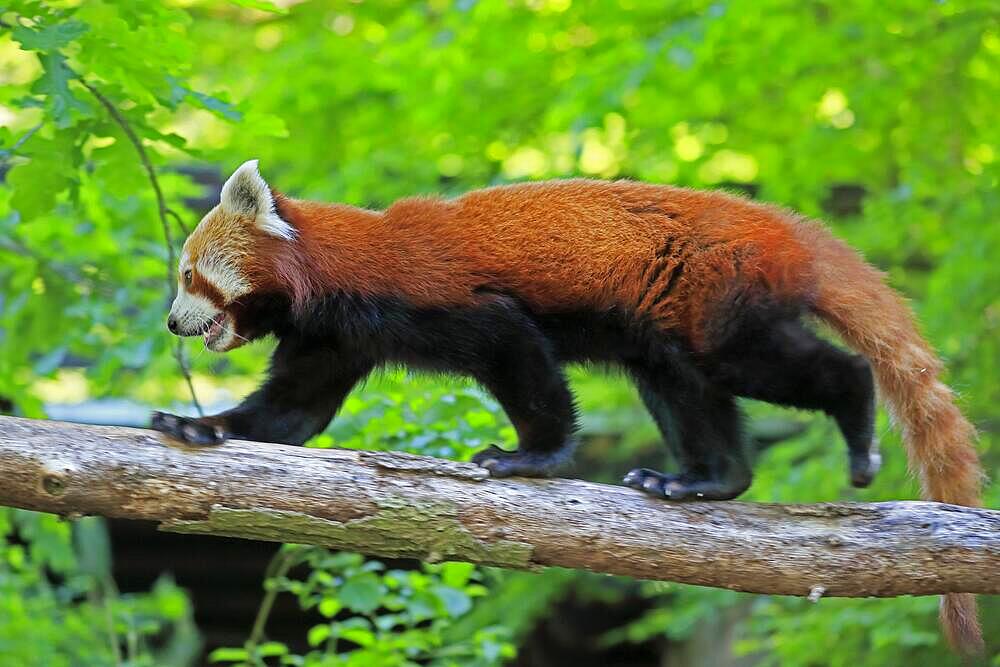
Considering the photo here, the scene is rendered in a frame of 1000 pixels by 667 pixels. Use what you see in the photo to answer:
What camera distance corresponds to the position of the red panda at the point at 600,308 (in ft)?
9.61

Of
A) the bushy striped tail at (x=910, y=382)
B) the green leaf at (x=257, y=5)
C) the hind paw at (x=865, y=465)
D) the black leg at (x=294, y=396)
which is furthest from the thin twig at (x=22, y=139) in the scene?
the hind paw at (x=865, y=465)

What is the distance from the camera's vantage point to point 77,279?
436 centimetres

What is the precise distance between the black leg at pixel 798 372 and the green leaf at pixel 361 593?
128 centimetres

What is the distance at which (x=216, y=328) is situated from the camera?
10.2 ft

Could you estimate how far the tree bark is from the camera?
2443 mm

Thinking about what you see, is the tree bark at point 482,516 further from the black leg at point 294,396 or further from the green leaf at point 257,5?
the green leaf at point 257,5

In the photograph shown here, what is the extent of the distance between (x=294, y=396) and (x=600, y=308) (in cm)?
89

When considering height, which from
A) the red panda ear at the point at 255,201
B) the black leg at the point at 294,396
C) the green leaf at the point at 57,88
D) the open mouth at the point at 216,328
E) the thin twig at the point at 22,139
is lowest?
the black leg at the point at 294,396

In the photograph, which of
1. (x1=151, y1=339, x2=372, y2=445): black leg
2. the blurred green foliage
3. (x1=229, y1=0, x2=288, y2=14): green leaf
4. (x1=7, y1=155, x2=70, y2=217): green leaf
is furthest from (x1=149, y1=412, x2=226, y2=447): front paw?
(x1=229, y1=0, x2=288, y2=14): green leaf

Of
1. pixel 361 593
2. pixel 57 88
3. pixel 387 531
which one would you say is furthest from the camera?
pixel 361 593

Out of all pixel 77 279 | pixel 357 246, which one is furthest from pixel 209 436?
pixel 77 279

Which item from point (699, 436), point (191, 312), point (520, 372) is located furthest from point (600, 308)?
point (191, 312)

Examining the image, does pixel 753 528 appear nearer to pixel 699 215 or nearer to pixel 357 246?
pixel 699 215

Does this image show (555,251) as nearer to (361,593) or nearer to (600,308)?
(600,308)
